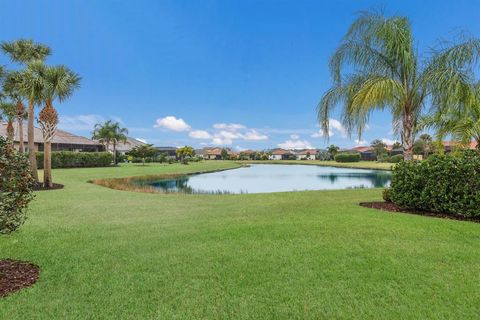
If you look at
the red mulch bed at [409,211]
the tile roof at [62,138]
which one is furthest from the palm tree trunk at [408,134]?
the tile roof at [62,138]

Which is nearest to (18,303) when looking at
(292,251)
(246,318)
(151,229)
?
(246,318)

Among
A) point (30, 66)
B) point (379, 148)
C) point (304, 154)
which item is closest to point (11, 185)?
point (30, 66)

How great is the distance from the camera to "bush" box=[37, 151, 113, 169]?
3441 centimetres

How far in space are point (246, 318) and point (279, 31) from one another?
21.9 m

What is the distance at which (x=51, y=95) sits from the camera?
1466 centimetres

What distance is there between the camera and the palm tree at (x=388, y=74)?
8.01 metres

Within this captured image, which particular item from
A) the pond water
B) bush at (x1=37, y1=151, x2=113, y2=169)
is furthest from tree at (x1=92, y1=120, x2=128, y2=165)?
the pond water

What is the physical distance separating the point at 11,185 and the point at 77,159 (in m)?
37.4

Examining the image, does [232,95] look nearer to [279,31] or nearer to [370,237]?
[279,31]

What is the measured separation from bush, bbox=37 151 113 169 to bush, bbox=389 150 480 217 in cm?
3533

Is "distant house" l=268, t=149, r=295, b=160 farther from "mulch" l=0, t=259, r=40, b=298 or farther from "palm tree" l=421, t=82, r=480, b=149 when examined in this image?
"mulch" l=0, t=259, r=40, b=298

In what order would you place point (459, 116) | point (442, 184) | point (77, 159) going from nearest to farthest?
point (442, 184), point (459, 116), point (77, 159)

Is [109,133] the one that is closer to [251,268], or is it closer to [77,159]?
[77,159]

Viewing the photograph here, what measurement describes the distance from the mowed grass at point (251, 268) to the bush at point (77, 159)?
3147 cm
